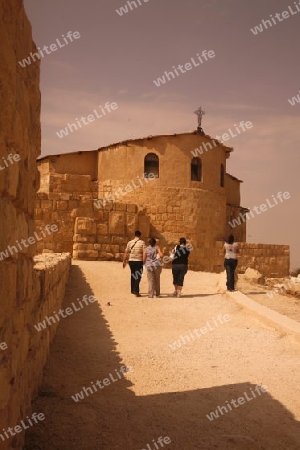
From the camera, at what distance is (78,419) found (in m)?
3.74

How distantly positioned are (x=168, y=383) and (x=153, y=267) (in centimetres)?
587

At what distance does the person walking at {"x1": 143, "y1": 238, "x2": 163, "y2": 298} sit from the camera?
35.6 feet

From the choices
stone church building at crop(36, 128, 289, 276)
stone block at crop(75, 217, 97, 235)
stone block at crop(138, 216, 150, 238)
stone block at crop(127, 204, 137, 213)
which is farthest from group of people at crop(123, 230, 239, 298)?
stone church building at crop(36, 128, 289, 276)

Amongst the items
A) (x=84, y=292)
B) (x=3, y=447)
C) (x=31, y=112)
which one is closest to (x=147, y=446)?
(x=3, y=447)

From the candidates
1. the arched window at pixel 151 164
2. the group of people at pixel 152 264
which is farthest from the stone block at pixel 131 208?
the group of people at pixel 152 264

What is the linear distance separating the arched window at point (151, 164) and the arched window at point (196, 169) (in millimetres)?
2181

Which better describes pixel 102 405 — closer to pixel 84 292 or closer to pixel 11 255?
pixel 11 255

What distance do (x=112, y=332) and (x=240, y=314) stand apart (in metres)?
3.04

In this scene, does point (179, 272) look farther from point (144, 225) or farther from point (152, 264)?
point (144, 225)

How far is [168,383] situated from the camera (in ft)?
16.6

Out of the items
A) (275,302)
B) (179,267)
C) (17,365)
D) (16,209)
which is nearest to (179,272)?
(179,267)

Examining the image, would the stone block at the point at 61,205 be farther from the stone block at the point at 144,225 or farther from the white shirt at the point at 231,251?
the white shirt at the point at 231,251

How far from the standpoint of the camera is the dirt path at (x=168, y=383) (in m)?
3.60

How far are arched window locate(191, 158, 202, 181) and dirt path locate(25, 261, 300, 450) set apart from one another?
1475 cm
